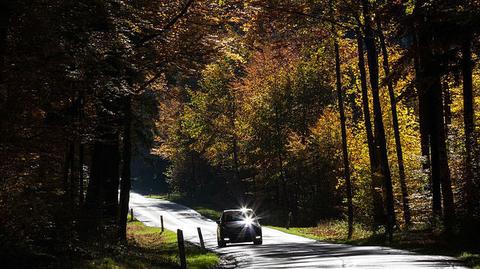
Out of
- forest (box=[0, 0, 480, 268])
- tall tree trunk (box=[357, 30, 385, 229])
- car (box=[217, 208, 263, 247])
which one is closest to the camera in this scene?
forest (box=[0, 0, 480, 268])

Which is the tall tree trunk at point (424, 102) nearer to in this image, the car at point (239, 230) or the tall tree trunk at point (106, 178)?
the car at point (239, 230)

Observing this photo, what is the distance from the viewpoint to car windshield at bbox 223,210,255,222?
28.1 metres

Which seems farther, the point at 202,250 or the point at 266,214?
the point at 266,214

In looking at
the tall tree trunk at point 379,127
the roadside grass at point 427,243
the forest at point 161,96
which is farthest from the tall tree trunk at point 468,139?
the tall tree trunk at point 379,127

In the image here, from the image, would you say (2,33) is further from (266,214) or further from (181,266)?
(266,214)

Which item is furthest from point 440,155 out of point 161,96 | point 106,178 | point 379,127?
point 161,96

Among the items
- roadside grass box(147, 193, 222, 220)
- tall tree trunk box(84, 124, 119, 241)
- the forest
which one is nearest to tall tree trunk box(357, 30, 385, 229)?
the forest

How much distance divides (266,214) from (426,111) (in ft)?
105

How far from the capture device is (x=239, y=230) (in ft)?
90.2

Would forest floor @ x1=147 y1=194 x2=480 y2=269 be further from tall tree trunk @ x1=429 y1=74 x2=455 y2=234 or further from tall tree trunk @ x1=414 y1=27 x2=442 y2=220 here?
tall tree trunk @ x1=414 y1=27 x2=442 y2=220

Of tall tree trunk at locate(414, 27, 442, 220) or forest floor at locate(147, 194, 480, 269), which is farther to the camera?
tall tree trunk at locate(414, 27, 442, 220)

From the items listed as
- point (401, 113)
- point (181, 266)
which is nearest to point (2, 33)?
point (181, 266)

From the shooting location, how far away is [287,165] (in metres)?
51.7

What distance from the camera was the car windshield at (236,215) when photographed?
2811 cm
